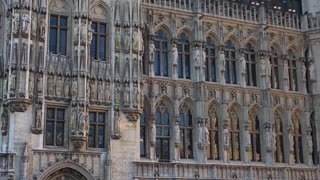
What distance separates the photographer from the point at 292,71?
34.5m

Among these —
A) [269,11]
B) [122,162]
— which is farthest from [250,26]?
[122,162]

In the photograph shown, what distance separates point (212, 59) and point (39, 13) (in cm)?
1062

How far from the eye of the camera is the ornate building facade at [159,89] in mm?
25656

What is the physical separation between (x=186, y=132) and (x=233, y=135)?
2.94 m

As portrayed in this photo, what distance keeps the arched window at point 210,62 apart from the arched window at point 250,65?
2.22m

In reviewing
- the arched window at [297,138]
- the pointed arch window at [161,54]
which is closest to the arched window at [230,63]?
the pointed arch window at [161,54]

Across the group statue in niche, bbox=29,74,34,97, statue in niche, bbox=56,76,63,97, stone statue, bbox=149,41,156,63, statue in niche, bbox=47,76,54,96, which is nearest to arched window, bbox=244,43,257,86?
stone statue, bbox=149,41,156,63

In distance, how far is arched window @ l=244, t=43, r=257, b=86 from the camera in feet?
108

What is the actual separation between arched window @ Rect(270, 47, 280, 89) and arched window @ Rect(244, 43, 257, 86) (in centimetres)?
118

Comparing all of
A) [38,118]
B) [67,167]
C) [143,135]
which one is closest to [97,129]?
[67,167]

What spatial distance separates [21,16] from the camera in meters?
25.9

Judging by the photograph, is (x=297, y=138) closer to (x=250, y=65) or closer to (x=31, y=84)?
(x=250, y=65)

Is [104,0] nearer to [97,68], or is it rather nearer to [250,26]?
[97,68]

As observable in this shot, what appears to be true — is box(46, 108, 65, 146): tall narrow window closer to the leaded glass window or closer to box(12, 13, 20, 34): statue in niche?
the leaded glass window
